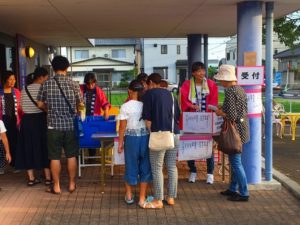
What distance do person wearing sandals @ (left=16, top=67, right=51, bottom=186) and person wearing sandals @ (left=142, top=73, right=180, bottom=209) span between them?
1.74 metres

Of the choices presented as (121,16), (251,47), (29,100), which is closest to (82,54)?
(121,16)

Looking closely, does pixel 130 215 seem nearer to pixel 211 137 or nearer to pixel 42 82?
pixel 211 137

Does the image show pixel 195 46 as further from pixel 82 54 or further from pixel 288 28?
pixel 82 54

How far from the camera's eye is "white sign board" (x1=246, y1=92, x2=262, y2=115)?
19.3 feet

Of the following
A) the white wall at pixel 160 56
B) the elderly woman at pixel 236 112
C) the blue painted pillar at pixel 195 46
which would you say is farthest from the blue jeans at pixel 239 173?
the white wall at pixel 160 56

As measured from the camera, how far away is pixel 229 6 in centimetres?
650

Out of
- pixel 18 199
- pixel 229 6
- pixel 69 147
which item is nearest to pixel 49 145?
pixel 69 147

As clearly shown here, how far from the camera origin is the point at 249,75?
5.83 meters

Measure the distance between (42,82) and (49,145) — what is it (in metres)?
0.91

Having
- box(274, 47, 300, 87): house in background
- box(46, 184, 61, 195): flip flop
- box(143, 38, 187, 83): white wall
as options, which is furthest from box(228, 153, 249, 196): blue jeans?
box(143, 38, 187, 83): white wall

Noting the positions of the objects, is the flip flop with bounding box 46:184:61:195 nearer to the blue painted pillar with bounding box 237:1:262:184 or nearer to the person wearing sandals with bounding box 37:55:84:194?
the person wearing sandals with bounding box 37:55:84:194

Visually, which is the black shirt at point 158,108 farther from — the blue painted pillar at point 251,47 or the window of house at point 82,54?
the window of house at point 82,54

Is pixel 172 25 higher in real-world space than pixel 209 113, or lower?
higher

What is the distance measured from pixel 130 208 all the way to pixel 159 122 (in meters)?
1.20
